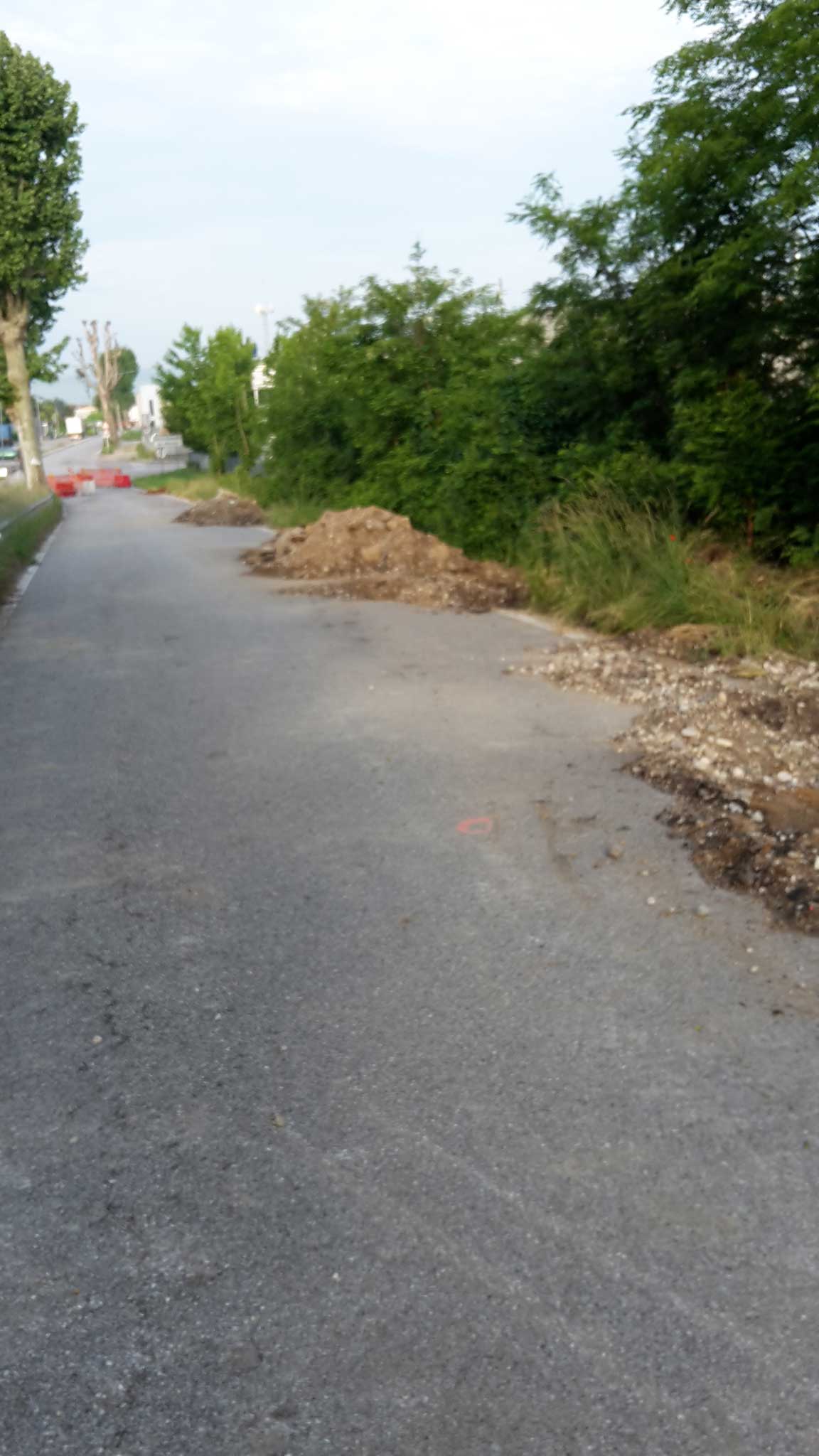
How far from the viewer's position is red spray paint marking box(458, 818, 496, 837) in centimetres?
616

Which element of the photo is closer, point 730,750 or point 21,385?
point 730,750

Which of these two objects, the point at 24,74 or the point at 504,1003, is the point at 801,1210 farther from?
the point at 24,74

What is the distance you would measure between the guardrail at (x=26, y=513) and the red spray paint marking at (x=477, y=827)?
15.6 m

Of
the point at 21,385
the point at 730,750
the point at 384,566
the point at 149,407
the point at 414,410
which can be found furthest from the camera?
the point at 149,407

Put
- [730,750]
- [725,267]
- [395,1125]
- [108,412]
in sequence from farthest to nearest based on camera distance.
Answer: [108,412] → [725,267] → [730,750] → [395,1125]

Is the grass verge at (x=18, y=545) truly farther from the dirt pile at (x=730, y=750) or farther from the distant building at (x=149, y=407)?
the distant building at (x=149, y=407)

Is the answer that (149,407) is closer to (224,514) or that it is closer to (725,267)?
(224,514)

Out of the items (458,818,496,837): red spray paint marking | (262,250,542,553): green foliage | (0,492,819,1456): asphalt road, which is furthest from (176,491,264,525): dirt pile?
(458,818,496,837): red spray paint marking

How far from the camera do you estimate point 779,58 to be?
9.48 metres

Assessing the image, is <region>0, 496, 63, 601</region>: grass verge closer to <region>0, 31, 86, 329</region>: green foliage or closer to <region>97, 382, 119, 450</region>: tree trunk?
<region>0, 31, 86, 329</region>: green foliage

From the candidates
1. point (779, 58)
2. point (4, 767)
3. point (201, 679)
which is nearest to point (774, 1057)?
point (4, 767)

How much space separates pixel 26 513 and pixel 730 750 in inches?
871

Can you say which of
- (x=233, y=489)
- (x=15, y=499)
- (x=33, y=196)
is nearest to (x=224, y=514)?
(x=15, y=499)

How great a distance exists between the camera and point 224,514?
33.0 metres
